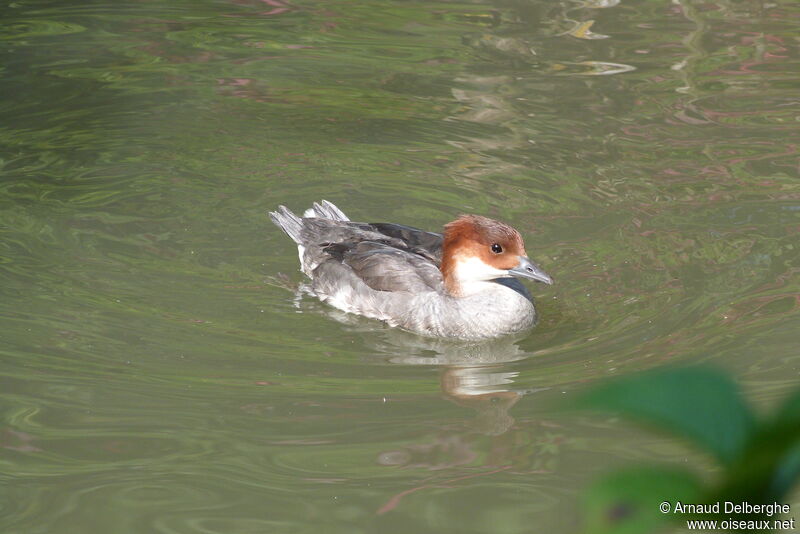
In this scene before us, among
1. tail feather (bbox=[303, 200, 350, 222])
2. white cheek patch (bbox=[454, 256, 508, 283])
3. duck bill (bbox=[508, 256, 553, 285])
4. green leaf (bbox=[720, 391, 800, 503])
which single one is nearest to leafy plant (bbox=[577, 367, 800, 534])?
green leaf (bbox=[720, 391, 800, 503])

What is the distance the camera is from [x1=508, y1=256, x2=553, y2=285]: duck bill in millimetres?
6875

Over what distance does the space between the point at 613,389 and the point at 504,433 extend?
199 inches

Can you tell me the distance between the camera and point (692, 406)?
0.93 m

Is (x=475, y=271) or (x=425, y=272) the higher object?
(x=475, y=271)

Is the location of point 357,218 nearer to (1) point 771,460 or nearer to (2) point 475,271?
(2) point 475,271

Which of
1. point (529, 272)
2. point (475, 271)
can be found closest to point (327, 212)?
point (475, 271)

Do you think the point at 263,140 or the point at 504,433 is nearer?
the point at 504,433

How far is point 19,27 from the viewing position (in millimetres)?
12750

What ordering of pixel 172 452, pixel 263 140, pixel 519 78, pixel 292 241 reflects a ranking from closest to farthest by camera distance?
1. pixel 172 452
2. pixel 292 241
3. pixel 263 140
4. pixel 519 78

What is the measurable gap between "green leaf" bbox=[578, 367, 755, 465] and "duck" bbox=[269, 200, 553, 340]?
5959 millimetres

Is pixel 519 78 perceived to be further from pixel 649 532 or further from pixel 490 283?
pixel 649 532

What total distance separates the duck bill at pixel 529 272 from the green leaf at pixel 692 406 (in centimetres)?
596

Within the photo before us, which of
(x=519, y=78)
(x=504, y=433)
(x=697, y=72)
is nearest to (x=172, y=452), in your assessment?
(x=504, y=433)

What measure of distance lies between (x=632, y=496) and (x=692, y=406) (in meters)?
0.10
